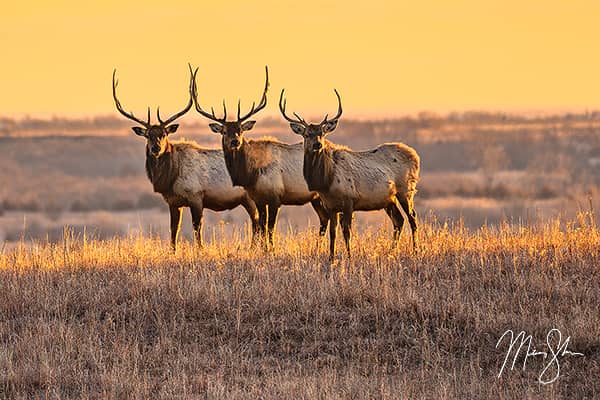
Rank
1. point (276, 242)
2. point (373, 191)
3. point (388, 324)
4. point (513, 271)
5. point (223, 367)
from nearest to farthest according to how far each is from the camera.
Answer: point (223, 367) → point (388, 324) → point (513, 271) → point (373, 191) → point (276, 242)

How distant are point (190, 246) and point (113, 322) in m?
4.56

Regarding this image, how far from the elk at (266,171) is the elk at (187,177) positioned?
26.8 inches

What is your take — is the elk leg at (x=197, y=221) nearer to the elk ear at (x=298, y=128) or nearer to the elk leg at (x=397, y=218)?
the elk ear at (x=298, y=128)

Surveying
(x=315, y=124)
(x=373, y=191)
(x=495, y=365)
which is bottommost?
(x=495, y=365)

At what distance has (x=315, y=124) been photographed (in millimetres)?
15805

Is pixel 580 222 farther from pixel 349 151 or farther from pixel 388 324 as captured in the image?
pixel 388 324

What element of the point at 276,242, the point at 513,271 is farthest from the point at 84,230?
the point at 513,271

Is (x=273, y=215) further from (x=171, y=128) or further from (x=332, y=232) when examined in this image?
(x=171, y=128)

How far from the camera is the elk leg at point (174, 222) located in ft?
60.2
